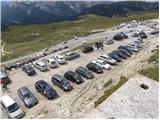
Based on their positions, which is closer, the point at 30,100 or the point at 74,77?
the point at 30,100

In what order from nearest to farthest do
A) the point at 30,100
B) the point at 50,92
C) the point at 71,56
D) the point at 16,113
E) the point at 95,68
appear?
the point at 16,113 < the point at 30,100 < the point at 50,92 < the point at 95,68 < the point at 71,56

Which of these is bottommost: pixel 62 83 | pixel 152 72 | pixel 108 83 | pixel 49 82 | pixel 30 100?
pixel 49 82

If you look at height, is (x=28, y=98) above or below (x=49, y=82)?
above

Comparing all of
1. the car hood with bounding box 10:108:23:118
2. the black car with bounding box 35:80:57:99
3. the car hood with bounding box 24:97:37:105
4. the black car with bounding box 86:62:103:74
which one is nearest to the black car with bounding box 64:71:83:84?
the black car with bounding box 86:62:103:74

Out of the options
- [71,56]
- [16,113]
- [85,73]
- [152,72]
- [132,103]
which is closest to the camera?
[132,103]

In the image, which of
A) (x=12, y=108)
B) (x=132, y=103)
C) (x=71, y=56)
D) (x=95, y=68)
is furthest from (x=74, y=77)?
(x=71, y=56)

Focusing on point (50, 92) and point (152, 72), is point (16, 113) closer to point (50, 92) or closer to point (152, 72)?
point (50, 92)

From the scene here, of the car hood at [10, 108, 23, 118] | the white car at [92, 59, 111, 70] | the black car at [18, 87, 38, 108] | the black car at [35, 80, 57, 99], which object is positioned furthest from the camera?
the white car at [92, 59, 111, 70]

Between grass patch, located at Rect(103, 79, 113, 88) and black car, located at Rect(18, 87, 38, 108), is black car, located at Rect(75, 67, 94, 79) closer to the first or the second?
grass patch, located at Rect(103, 79, 113, 88)
